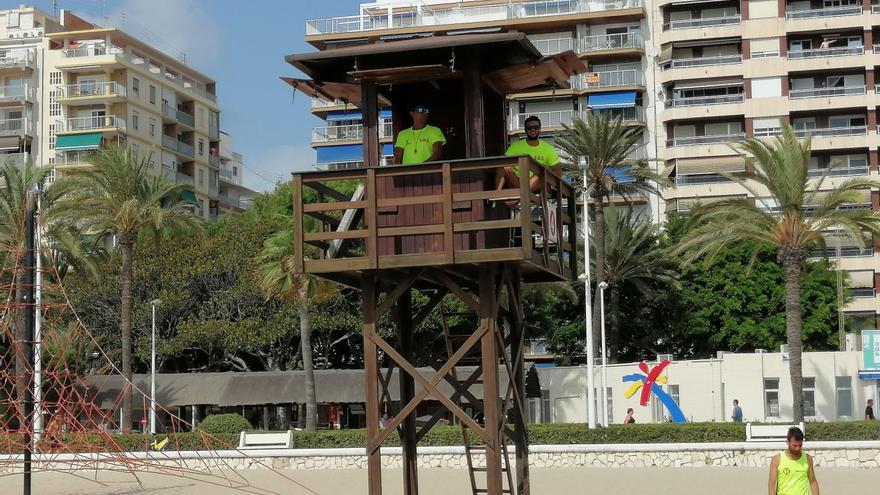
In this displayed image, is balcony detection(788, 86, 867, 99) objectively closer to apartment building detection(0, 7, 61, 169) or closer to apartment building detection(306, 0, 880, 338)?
apartment building detection(306, 0, 880, 338)

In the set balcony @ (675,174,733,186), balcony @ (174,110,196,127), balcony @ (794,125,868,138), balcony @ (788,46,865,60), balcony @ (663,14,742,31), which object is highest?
balcony @ (663,14,742,31)

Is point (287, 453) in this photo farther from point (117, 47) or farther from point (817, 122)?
point (117, 47)

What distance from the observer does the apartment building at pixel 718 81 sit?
7994cm

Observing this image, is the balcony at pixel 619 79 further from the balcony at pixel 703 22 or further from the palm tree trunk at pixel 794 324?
the palm tree trunk at pixel 794 324

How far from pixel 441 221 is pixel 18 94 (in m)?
88.0

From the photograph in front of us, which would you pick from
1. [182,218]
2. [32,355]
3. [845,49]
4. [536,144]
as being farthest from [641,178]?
[536,144]

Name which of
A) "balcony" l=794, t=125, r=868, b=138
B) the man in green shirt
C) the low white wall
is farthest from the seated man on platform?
"balcony" l=794, t=125, r=868, b=138

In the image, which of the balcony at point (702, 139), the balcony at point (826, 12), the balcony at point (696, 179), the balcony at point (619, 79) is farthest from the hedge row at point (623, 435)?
the balcony at point (619, 79)

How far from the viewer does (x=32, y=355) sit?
2611cm

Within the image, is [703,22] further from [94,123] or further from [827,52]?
[94,123]

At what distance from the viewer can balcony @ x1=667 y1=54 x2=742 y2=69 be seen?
271 feet

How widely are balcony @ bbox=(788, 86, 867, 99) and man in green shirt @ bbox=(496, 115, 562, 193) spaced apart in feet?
225

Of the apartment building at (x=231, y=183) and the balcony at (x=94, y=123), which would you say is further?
the apartment building at (x=231, y=183)

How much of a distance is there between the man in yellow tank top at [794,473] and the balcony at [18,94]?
90310mm
